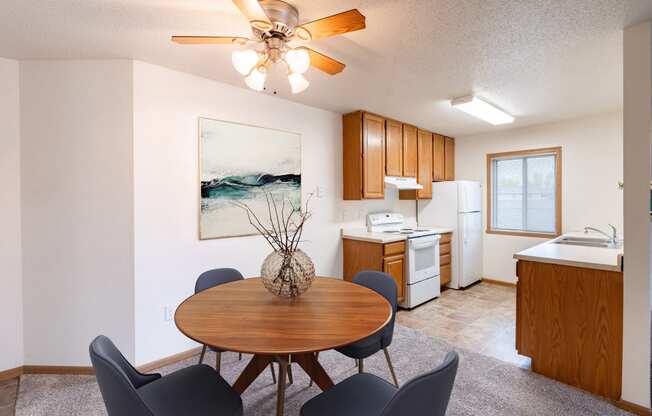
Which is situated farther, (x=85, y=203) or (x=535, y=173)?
(x=535, y=173)

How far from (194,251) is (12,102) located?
5.44 ft

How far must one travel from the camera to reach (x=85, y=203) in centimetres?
229

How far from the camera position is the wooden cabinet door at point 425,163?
4.46 meters

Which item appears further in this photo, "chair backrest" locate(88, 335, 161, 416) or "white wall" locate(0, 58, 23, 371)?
"white wall" locate(0, 58, 23, 371)

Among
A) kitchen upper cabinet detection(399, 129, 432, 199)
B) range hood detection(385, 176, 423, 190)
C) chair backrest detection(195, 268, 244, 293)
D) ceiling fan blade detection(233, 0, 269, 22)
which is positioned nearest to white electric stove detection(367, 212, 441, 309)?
range hood detection(385, 176, 423, 190)

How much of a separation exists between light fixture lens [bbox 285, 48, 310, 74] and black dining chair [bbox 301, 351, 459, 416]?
1.40m

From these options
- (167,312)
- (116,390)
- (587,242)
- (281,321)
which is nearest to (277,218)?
(167,312)

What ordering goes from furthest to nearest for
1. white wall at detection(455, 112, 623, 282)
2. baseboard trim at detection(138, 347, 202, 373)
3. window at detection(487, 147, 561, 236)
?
1. window at detection(487, 147, 561, 236)
2. white wall at detection(455, 112, 623, 282)
3. baseboard trim at detection(138, 347, 202, 373)

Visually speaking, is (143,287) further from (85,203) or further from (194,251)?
→ (85,203)

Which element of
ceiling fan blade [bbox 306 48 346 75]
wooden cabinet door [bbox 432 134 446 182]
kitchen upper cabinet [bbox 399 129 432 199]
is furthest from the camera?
wooden cabinet door [bbox 432 134 446 182]

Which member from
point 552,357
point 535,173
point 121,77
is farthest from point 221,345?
point 535,173

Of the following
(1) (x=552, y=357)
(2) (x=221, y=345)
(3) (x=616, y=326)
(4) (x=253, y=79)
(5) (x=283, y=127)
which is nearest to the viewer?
(2) (x=221, y=345)

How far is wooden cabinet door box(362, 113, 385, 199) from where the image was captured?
360 centimetres

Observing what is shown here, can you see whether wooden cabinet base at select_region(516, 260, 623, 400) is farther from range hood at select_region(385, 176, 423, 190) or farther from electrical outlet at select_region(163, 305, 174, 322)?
electrical outlet at select_region(163, 305, 174, 322)
